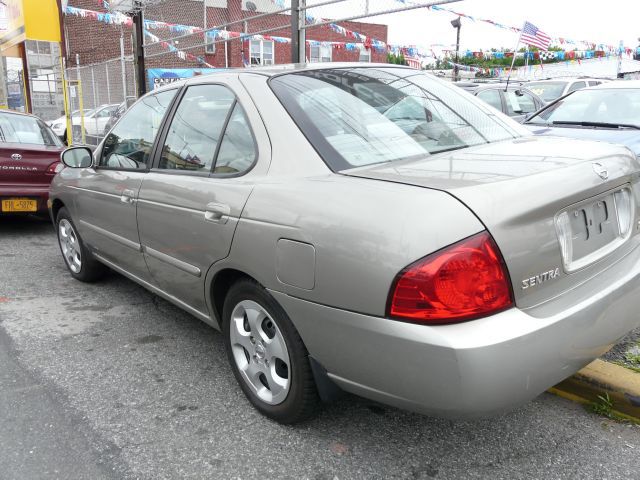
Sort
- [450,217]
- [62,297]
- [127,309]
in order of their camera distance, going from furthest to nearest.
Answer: [62,297] < [127,309] < [450,217]

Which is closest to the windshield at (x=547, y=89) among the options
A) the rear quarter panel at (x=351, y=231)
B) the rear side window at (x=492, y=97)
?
the rear side window at (x=492, y=97)

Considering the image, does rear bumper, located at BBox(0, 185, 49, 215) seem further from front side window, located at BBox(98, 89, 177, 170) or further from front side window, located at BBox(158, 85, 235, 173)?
front side window, located at BBox(158, 85, 235, 173)

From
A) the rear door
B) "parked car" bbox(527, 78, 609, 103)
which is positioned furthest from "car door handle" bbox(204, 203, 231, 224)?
"parked car" bbox(527, 78, 609, 103)

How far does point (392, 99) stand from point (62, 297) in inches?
125

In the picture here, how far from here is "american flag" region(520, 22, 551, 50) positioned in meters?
12.1

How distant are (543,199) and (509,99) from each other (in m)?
9.49

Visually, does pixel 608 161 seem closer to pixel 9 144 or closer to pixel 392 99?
pixel 392 99

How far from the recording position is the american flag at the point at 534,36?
1210cm

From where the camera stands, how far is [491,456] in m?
2.33

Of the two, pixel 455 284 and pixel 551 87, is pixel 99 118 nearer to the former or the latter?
pixel 551 87

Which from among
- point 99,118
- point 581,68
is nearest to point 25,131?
point 99,118

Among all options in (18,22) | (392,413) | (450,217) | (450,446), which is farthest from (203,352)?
(18,22)

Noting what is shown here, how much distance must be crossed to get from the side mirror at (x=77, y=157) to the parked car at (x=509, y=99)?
787cm

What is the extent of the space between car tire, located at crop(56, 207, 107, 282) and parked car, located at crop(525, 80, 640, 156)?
427 centimetres
